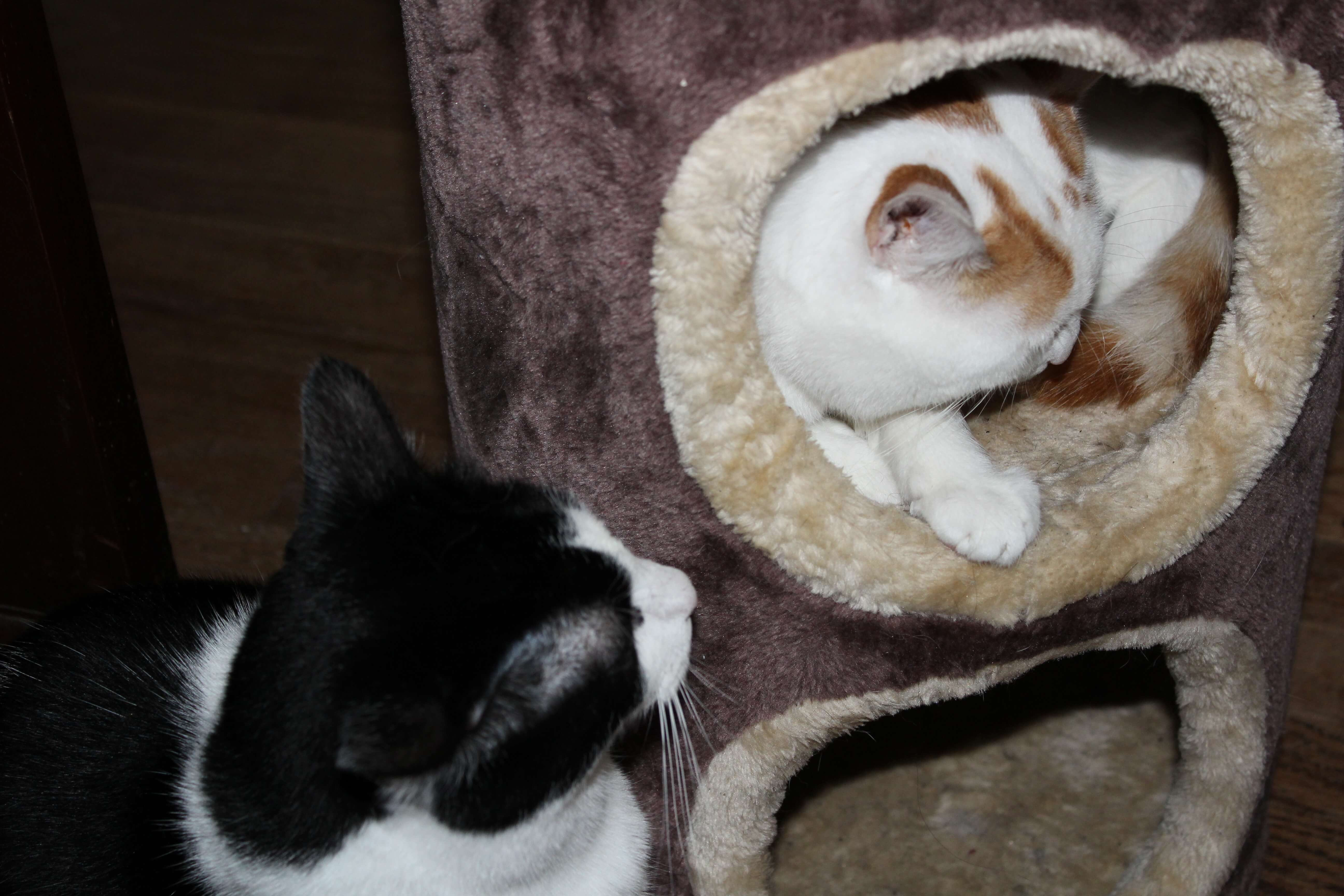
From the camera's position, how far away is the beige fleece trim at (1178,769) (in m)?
1.11

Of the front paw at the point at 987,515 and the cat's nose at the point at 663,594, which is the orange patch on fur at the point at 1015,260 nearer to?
the front paw at the point at 987,515

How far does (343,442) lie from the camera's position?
3.07ft

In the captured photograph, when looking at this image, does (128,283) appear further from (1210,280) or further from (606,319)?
(1210,280)

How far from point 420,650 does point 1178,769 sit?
0.93m

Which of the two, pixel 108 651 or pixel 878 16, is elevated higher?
pixel 878 16

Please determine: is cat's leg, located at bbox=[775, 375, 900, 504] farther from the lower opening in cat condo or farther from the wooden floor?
the wooden floor

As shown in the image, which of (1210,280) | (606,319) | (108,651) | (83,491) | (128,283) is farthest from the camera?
(128,283)

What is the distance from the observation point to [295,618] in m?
0.88

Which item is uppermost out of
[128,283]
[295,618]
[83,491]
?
[295,618]

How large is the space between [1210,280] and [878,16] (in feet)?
1.95

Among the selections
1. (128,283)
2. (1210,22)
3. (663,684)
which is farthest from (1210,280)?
(128,283)

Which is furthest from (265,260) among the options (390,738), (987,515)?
(390,738)

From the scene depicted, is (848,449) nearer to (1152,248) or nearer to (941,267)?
(941,267)

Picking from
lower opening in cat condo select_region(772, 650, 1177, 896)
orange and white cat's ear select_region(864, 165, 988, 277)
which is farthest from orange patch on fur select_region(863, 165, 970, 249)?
lower opening in cat condo select_region(772, 650, 1177, 896)
